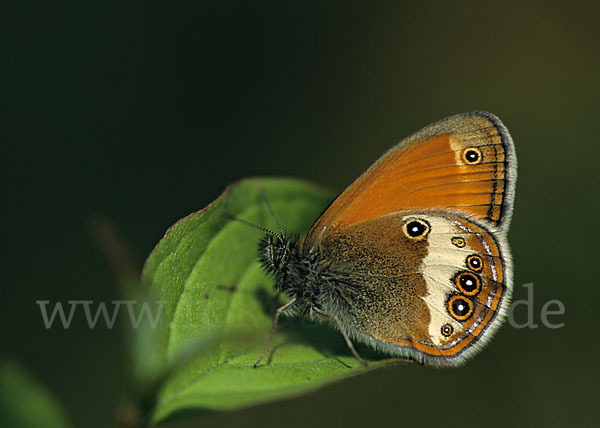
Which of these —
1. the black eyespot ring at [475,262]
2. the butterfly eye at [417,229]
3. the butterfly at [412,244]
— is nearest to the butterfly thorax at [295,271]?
the butterfly at [412,244]

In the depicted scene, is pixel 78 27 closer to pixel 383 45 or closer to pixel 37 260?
pixel 37 260

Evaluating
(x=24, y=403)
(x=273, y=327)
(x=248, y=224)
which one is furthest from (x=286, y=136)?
(x=24, y=403)

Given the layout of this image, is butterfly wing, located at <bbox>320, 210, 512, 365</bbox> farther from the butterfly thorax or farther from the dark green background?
the dark green background

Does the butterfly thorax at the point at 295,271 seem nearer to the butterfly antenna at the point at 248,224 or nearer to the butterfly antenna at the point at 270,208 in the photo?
the butterfly antenna at the point at 248,224

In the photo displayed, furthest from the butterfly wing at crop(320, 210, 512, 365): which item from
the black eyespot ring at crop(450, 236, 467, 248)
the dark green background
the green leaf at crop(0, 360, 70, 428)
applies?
the dark green background

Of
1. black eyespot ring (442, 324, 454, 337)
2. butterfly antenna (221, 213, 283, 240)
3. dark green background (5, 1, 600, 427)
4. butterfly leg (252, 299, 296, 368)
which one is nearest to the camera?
butterfly leg (252, 299, 296, 368)

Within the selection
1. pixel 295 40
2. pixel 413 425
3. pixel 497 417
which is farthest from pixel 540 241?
pixel 295 40
